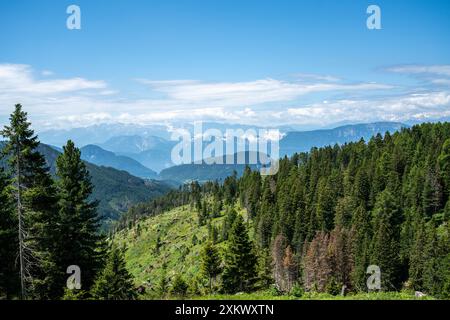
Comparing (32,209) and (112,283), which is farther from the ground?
(32,209)

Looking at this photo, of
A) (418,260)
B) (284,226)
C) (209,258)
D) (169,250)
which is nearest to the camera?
(209,258)

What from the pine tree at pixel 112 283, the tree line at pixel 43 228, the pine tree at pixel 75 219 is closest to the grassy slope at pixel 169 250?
the pine tree at pixel 112 283

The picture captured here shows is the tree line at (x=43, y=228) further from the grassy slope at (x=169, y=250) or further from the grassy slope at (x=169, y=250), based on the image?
the grassy slope at (x=169, y=250)

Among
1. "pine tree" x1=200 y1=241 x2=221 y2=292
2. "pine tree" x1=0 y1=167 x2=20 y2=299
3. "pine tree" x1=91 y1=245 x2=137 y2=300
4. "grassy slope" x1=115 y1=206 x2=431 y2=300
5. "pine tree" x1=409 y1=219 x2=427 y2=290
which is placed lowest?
"grassy slope" x1=115 y1=206 x2=431 y2=300

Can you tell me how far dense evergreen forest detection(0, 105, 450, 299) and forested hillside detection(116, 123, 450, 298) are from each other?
0.96 feet

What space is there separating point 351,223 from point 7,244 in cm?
9102

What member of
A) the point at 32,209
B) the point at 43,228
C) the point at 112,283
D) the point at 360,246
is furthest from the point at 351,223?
the point at 32,209

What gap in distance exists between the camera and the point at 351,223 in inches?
4139

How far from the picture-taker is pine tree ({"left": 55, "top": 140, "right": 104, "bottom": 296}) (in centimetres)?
3128

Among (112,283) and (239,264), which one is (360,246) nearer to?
(239,264)

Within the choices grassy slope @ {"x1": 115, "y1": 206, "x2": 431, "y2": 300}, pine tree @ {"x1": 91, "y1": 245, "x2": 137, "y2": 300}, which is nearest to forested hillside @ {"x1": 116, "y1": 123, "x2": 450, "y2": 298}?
grassy slope @ {"x1": 115, "y1": 206, "x2": 431, "y2": 300}

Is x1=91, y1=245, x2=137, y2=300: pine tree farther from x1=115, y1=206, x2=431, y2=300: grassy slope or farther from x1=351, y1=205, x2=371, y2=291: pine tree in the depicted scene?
x1=115, y1=206, x2=431, y2=300: grassy slope

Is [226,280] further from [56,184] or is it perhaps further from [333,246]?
[333,246]

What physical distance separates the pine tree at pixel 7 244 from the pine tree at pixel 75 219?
2983mm
